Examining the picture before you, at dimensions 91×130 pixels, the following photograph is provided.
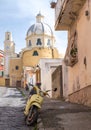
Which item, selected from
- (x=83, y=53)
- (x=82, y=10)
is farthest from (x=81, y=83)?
(x=82, y=10)

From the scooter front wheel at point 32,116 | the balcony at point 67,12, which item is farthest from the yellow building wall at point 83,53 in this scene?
the scooter front wheel at point 32,116

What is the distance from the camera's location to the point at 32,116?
9555mm

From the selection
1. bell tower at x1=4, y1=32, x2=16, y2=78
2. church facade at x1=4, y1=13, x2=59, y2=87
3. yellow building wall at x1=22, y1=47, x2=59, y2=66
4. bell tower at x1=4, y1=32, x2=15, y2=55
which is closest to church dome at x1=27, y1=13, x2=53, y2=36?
church facade at x1=4, y1=13, x2=59, y2=87

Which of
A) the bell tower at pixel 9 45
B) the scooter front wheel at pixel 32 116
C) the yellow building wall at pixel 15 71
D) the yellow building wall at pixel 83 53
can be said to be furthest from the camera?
the bell tower at pixel 9 45

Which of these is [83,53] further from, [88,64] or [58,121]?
[58,121]

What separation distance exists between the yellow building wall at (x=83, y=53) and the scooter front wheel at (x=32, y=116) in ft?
10.7

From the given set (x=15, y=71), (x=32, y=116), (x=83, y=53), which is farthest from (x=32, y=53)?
(x=32, y=116)

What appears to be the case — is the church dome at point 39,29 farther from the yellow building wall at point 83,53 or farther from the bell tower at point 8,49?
the yellow building wall at point 83,53

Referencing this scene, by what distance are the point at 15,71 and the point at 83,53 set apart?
193ft

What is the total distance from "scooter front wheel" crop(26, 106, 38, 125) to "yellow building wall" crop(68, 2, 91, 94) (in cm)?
327

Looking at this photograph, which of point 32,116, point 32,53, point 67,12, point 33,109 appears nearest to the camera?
point 32,116

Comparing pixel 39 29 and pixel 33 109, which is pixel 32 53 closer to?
pixel 39 29

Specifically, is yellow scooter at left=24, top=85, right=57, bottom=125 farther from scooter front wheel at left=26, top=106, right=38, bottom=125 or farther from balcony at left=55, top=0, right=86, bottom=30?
balcony at left=55, top=0, right=86, bottom=30

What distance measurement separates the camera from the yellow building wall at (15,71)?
70.7m
